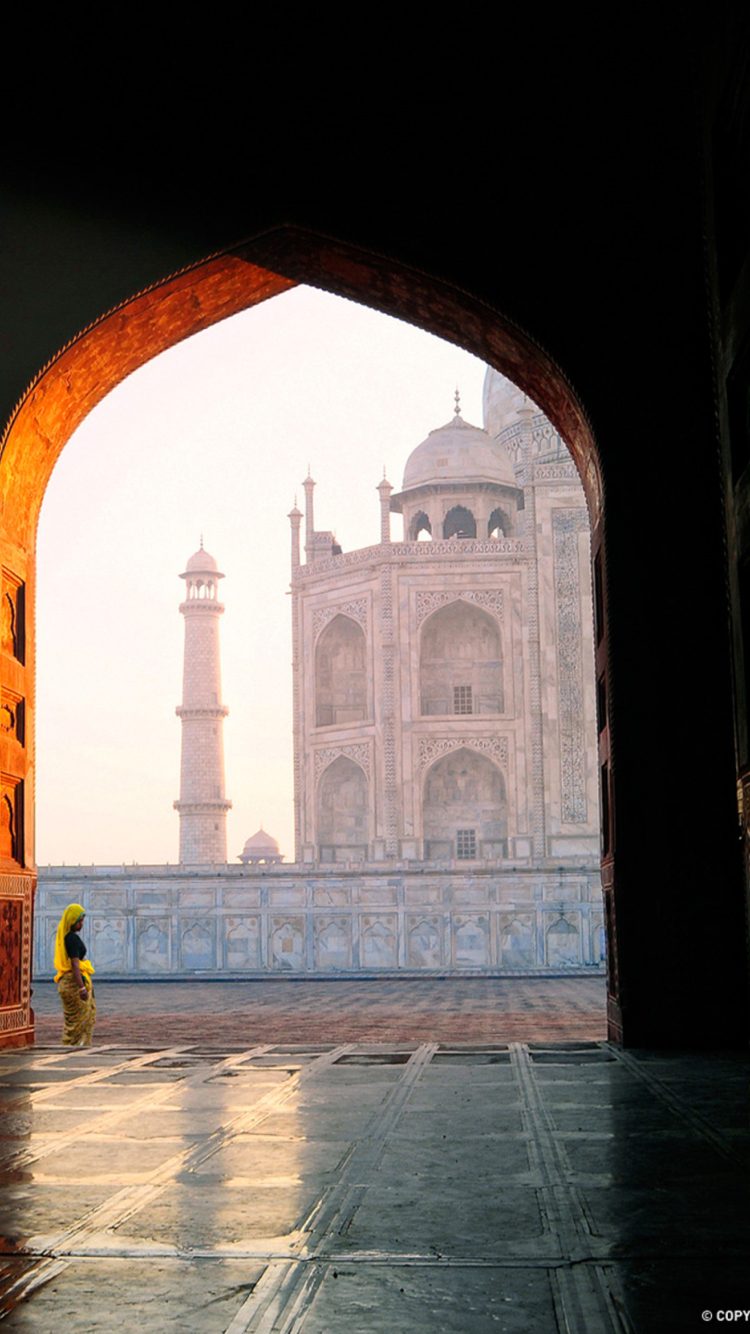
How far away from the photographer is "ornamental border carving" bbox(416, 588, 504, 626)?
2677cm

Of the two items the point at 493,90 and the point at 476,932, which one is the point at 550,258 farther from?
the point at 476,932

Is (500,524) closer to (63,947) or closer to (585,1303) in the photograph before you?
(63,947)

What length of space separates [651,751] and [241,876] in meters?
11.9

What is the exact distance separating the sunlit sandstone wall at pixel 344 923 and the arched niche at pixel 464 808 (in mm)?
10577

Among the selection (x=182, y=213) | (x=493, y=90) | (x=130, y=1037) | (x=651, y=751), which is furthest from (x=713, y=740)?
(x=130, y=1037)

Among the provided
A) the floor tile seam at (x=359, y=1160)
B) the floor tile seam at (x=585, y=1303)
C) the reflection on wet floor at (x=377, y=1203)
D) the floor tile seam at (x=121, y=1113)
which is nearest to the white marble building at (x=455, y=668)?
the floor tile seam at (x=121, y=1113)

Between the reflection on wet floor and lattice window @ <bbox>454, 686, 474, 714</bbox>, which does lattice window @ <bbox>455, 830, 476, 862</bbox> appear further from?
the reflection on wet floor

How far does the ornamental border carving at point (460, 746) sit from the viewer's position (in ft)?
87.4

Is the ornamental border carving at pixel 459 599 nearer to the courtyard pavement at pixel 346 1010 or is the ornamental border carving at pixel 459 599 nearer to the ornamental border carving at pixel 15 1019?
the courtyard pavement at pixel 346 1010

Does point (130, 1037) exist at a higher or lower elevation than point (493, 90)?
lower

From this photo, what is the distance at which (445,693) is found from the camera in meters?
27.8

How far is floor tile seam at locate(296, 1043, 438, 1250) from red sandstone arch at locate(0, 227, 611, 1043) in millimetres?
1547

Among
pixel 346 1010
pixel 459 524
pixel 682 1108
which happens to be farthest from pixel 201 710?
pixel 682 1108

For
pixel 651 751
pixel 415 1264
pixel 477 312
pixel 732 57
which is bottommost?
pixel 415 1264
